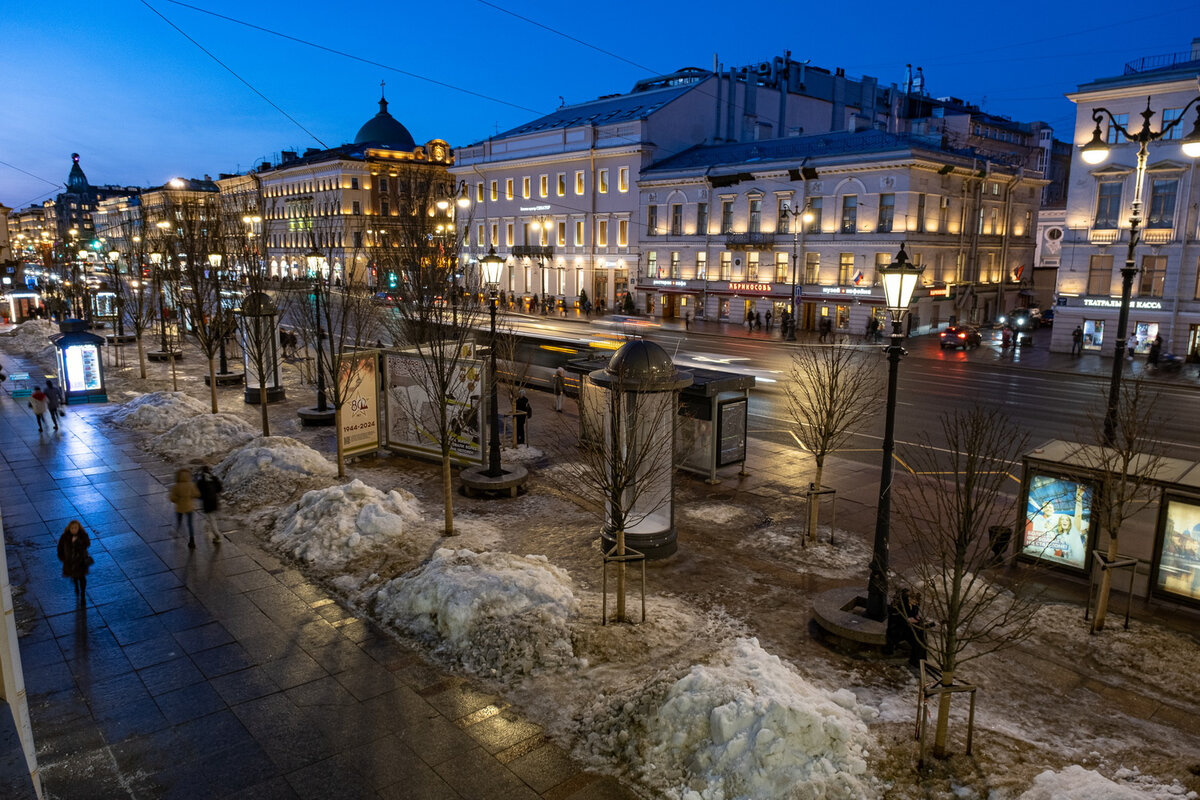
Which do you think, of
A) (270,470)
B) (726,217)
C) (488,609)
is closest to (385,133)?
(726,217)

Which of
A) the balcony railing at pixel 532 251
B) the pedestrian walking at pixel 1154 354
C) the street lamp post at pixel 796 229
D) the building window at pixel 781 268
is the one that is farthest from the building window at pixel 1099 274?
the balcony railing at pixel 532 251

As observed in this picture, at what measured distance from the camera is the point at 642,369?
40.2ft

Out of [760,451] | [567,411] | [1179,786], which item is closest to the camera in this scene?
[1179,786]

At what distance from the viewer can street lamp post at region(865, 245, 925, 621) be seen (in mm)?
9547

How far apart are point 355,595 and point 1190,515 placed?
38.4ft

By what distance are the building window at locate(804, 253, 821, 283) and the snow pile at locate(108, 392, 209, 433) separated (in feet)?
130

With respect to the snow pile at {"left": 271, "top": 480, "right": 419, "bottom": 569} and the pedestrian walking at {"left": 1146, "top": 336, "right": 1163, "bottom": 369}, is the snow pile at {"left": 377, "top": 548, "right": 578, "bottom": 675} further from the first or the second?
the pedestrian walking at {"left": 1146, "top": 336, "right": 1163, "bottom": 369}

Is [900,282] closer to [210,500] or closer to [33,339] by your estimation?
[210,500]

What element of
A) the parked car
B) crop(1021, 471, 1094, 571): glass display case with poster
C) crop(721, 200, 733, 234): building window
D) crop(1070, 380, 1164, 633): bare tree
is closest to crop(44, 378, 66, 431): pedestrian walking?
crop(1021, 471, 1094, 571): glass display case with poster

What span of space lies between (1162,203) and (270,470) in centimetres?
4333

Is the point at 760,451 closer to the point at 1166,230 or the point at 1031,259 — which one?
the point at 1166,230

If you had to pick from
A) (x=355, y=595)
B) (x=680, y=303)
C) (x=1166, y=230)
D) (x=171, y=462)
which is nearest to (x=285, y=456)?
(x=171, y=462)

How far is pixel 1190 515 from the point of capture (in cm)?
1088

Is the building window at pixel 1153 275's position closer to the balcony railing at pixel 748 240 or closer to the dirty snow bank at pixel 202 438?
the balcony railing at pixel 748 240
